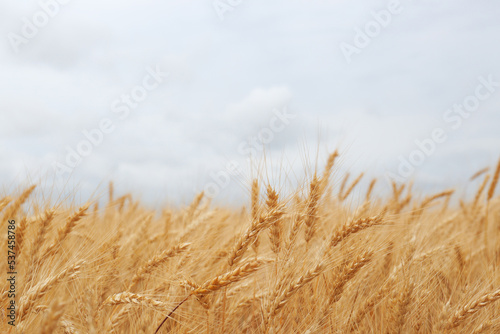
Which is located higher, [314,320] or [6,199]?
[6,199]

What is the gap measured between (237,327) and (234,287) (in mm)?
219

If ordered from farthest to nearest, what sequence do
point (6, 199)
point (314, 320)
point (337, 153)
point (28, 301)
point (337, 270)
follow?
point (337, 153) < point (6, 199) < point (337, 270) < point (314, 320) < point (28, 301)

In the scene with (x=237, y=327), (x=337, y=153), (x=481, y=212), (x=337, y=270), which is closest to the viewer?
(x=337, y=270)

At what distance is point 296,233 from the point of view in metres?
1.89

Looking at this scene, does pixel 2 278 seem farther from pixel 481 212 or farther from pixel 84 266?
pixel 481 212

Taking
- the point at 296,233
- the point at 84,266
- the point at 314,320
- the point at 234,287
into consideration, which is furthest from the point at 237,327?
the point at 84,266

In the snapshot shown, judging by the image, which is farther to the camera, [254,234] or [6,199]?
[6,199]

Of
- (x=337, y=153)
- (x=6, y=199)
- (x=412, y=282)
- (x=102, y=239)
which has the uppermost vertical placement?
(x=337, y=153)

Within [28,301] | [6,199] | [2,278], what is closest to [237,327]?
[28,301]

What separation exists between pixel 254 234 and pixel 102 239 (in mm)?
994

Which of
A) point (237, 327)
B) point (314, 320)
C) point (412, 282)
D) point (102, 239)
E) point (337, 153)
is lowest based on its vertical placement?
point (237, 327)

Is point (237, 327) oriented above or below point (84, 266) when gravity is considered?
below

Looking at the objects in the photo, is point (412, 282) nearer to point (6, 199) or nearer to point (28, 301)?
point (28, 301)

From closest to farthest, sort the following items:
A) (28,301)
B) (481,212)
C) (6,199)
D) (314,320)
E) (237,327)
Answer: (28,301) → (314,320) → (237,327) → (6,199) → (481,212)
